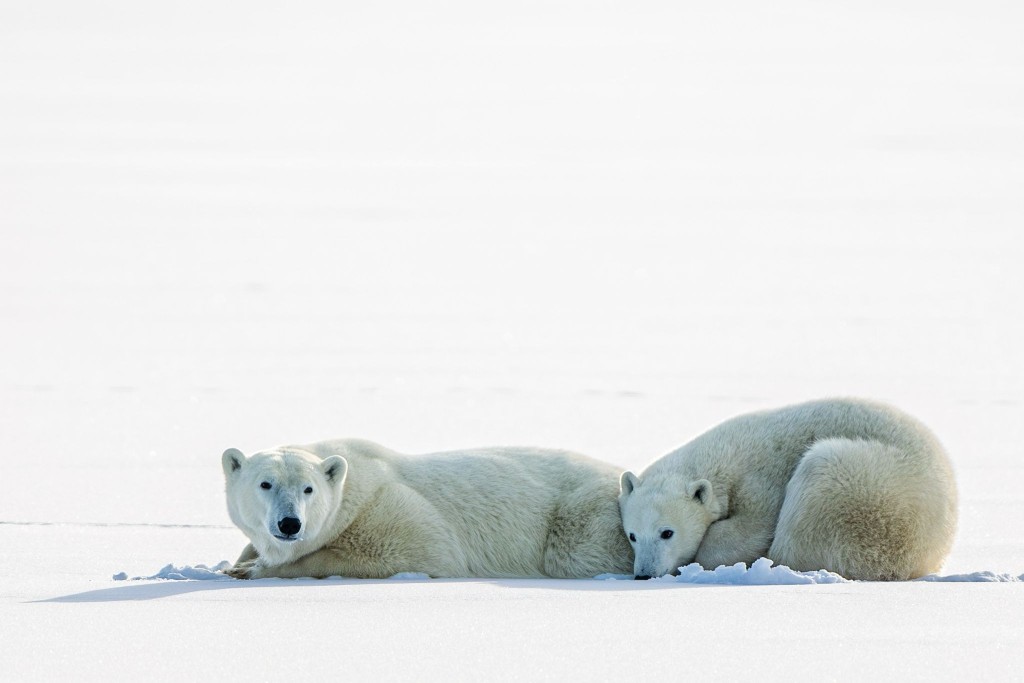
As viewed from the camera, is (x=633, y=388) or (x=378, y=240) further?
(x=378, y=240)

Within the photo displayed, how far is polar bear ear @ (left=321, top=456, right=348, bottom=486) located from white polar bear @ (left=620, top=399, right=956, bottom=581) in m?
1.04

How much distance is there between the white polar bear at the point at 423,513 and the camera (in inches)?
212

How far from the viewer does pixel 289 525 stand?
A: 516 cm

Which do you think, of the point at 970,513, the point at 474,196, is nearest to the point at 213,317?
the point at 970,513

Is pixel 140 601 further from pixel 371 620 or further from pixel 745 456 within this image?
pixel 745 456

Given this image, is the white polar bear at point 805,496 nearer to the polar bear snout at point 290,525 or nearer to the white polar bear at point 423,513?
the white polar bear at point 423,513

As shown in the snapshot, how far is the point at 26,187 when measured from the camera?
2430 cm

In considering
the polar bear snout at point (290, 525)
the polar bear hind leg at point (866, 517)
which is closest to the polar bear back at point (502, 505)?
the polar bear snout at point (290, 525)

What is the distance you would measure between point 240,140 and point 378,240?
16.5 m

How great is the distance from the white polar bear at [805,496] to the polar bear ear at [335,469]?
1.04 meters

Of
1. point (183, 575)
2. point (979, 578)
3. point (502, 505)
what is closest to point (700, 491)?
point (502, 505)

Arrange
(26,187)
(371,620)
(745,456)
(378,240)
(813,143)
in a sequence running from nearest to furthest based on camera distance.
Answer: (371,620), (745,456), (378,240), (26,187), (813,143)

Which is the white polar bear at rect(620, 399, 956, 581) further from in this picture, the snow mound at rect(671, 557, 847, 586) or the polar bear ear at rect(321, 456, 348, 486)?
the polar bear ear at rect(321, 456, 348, 486)

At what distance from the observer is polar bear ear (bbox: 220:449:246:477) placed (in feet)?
18.0
